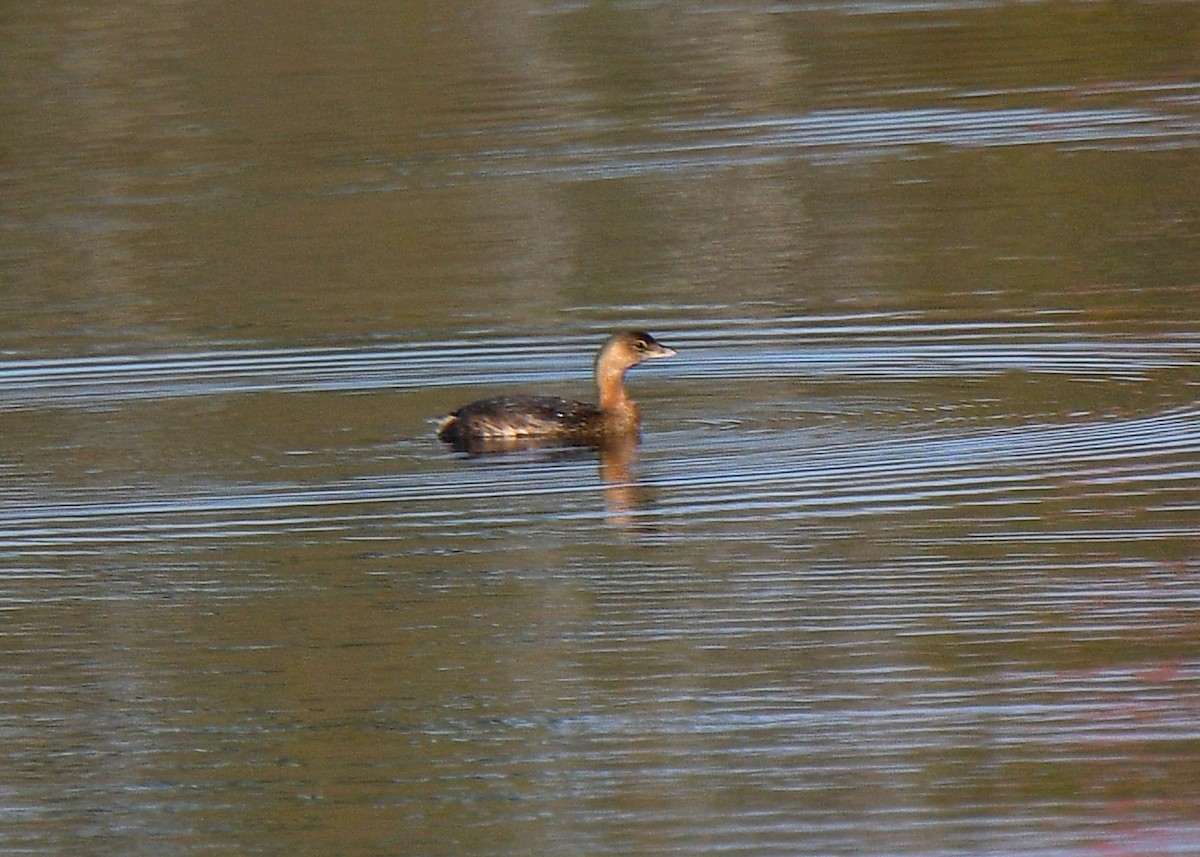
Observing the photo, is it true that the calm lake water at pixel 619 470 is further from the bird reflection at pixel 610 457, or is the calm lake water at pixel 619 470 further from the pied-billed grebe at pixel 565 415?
the pied-billed grebe at pixel 565 415

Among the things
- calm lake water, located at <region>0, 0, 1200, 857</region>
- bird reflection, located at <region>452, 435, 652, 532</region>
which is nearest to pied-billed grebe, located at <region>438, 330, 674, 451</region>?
bird reflection, located at <region>452, 435, 652, 532</region>

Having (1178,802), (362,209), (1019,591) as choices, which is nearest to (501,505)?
(1019,591)

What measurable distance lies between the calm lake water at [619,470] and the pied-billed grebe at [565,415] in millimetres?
165

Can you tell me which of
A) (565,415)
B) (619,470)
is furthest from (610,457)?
(565,415)

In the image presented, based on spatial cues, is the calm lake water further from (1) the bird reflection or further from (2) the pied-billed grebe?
(2) the pied-billed grebe

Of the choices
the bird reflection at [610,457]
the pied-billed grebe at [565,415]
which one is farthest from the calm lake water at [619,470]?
the pied-billed grebe at [565,415]

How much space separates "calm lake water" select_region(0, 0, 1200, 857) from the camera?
8195mm

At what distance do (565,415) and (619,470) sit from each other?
949mm

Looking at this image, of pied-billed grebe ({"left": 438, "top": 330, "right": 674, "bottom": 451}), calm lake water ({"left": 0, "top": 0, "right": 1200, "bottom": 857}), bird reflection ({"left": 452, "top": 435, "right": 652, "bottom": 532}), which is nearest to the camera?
calm lake water ({"left": 0, "top": 0, "right": 1200, "bottom": 857})

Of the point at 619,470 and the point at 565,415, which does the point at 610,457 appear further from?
the point at 565,415

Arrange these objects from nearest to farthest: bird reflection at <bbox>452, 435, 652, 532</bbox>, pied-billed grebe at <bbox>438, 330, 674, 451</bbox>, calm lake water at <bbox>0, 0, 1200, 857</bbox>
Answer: calm lake water at <bbox>0, 0, 1200, 857</bbox> → bird reflection at <bbox>452, 435, 652, 532</bbox> → pied-billed grebe at <bbox>438, 330, 674, 451</bbox>

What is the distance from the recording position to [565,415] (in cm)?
1337

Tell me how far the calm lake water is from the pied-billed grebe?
0.16m

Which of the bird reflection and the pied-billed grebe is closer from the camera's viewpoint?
the bird reflection
